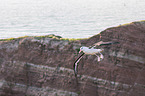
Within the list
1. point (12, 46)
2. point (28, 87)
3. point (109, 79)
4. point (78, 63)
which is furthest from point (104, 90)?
point (12, 46)

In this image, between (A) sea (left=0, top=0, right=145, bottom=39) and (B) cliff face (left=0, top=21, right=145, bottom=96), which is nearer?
(B) cliff face (left=0, top=21, right=145, bottom=96)

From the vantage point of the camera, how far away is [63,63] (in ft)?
37.3

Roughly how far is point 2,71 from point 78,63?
5.17 meters

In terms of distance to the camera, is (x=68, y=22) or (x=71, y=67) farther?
(x=68, y=22)

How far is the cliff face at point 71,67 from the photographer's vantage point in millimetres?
10398

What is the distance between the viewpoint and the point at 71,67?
11.2 m

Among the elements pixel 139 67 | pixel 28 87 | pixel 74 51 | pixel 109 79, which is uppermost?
pixel 74 51

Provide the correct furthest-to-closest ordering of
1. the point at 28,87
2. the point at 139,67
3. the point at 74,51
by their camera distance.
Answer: the point at 28,87 → the point at 74,51 → the point at 139,67

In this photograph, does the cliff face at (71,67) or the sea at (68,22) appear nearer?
the cliff face at (71,67)

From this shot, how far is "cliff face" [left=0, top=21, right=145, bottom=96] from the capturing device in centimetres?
1040

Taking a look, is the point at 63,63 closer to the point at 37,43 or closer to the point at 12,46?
the point at 37,43

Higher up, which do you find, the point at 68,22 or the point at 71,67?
the point at 68,22

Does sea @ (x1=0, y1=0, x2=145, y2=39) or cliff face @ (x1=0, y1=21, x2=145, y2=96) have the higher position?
sea @ (x1=0, y1=0, x2=145, y2=39)

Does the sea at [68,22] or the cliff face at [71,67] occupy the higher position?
the sea at [68,22]
